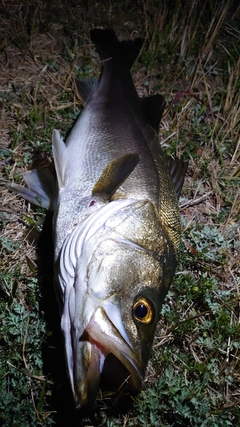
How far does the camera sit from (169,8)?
4.14 metres

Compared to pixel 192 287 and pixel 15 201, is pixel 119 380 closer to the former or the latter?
pixel 192 287

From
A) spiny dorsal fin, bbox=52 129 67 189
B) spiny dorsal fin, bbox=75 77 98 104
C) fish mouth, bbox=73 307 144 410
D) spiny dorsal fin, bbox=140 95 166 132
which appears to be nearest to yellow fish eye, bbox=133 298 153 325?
fish mouth, bbox=73 307 144 410

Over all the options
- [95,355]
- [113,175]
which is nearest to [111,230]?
[113,175]

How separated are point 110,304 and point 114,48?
2.55m

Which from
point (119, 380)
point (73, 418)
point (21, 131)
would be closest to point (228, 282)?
point (119, 380)

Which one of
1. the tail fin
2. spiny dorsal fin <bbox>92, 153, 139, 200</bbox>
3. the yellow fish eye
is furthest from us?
the tail fin

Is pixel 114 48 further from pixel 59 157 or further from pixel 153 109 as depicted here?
pixel 59 157

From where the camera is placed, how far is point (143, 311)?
2.18 m

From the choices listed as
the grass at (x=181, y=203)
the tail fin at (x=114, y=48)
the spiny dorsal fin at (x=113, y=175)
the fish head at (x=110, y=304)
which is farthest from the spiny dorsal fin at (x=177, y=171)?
the tail fin at (x=114, y=48)

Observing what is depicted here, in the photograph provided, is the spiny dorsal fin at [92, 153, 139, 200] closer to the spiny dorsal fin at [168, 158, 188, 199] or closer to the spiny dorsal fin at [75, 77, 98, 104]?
the spiny dorsal fin at [168, 158, 188, 199]

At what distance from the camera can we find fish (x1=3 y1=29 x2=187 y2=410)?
2.04m

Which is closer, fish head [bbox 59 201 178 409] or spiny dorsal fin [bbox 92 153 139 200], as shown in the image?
fish head [bbox 59 201 178 409]

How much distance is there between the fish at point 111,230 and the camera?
2.04 meters

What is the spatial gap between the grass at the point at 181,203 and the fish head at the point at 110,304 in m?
0.58
